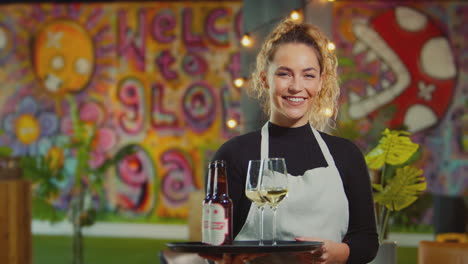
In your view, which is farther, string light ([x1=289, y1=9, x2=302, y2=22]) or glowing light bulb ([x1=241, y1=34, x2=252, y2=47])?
glowing light bulb ([x1=241, y1=34, x2=252, y2=47])

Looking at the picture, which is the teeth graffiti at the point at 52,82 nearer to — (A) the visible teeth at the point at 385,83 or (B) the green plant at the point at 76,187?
(B) the green plant at the point at 76,187

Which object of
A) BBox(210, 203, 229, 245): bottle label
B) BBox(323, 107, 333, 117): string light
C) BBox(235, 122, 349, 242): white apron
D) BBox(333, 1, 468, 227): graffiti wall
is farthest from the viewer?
BBox(333, 1, 468, 227): graffiti wall

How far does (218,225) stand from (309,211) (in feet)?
1.21

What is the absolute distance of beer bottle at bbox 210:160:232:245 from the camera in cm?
186

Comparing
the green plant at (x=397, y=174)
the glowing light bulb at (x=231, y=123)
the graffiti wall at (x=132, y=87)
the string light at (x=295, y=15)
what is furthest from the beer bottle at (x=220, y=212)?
the graffiti wall at (x=132, y=87)

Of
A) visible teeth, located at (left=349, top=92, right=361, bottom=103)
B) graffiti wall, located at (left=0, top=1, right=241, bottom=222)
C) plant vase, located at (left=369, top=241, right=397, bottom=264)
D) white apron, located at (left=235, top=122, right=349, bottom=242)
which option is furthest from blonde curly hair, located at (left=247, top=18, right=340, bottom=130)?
graffiti wall, located at (left=0, top=1, right=241, bottom=222)

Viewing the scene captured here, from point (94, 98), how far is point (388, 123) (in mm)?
3911

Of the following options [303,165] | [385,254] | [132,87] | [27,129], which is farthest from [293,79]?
[27,129]

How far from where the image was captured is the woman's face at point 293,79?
2105 mm

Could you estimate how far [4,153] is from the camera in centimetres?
649

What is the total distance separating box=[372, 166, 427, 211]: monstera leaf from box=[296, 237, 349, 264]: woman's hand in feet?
4.57

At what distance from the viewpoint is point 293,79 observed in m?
2.11

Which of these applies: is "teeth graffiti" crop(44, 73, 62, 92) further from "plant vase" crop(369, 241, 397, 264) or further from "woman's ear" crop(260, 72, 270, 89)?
"woman's ear" crop(260, 72, 270, 89)

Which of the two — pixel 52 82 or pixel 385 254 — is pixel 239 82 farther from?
pixel 52 82
